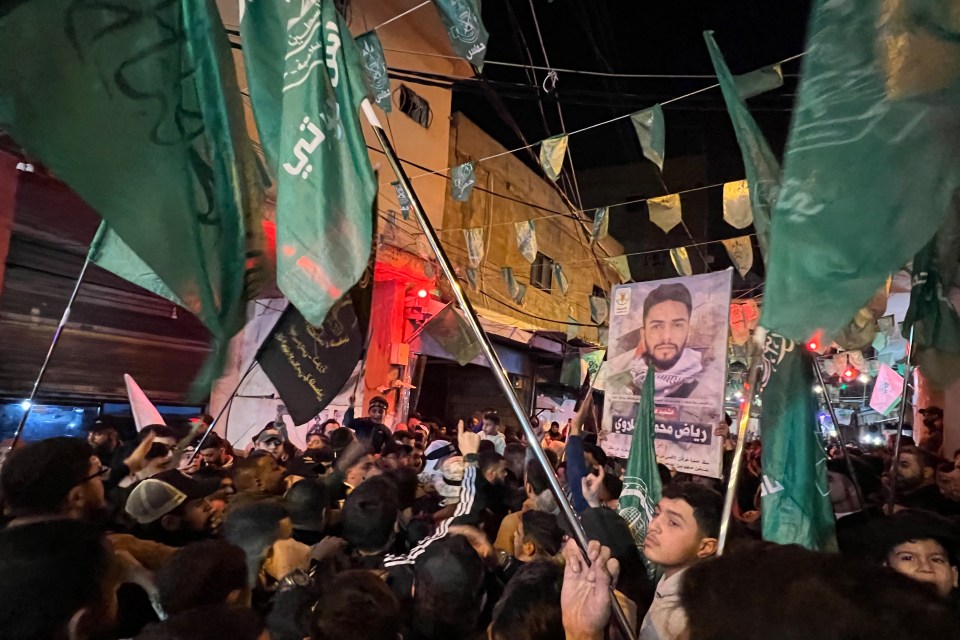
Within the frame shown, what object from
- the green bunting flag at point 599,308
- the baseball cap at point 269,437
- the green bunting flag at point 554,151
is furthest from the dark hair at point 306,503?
the green bunting flag at point 599,308

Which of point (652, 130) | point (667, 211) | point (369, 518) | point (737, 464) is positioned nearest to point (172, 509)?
point (369, 518)

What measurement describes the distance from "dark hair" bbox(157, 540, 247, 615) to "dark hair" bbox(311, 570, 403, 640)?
0.40 m

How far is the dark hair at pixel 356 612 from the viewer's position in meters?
1.94

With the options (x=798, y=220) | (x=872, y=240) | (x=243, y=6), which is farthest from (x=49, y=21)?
(x=872, y=240)

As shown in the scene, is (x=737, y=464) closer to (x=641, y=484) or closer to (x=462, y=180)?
(x=641, y=484)

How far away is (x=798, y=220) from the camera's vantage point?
1.90 meters

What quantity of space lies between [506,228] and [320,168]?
13.5m

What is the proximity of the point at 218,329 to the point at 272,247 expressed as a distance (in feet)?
2.33

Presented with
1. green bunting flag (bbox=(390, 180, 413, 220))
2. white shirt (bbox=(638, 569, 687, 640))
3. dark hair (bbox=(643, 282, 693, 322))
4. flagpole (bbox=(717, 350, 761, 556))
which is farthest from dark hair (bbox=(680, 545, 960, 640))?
green bunting flag (bbox=(390, 180, 413, 220))

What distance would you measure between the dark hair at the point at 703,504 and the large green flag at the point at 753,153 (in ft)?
3.78

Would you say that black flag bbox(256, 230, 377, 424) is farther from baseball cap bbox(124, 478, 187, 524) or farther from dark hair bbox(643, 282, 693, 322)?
dark hair bbox(643, 282, 693, 322)

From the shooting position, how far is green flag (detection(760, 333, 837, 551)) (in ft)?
8.49

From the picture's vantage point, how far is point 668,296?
4.84 meters

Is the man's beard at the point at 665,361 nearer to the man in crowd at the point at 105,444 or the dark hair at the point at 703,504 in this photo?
the dark hair at the point at 703,504
